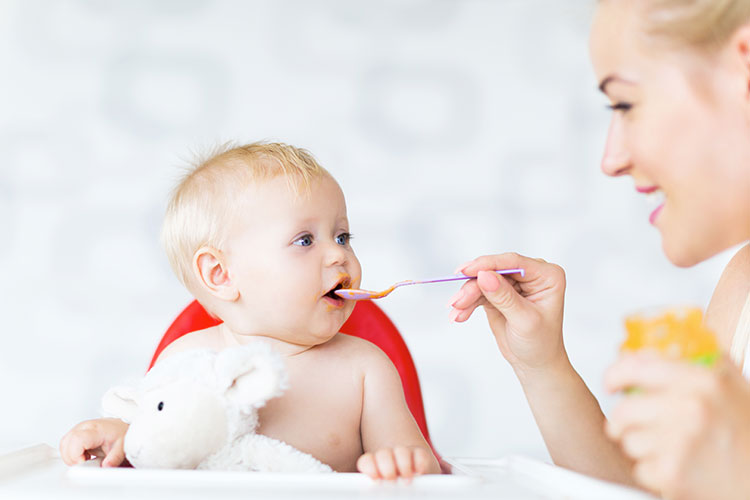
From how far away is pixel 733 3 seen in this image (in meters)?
0.85

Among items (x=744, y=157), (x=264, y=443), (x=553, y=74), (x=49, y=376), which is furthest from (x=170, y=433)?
(x=553, y=74)

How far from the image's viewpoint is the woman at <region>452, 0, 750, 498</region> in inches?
24.9

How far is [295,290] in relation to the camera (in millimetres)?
1213

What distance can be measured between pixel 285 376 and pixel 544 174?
7.12ft

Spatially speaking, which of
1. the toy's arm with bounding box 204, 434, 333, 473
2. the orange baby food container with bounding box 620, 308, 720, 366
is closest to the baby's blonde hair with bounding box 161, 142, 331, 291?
the toy's arm with bounding box 204, 434, 333, 473

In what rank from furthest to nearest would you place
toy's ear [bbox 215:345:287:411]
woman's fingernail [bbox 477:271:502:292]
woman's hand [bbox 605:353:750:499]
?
1. woman's fingernail [bbox 477:271:502:292]
2. toy's ear [bbox 215:345:287:411]
3. woman's hand [bbox 605:353:750:499]

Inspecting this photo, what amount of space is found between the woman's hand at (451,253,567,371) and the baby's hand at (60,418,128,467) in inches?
18.6

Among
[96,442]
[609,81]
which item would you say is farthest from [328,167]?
[609,81]

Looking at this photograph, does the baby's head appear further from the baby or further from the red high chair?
the red high chair

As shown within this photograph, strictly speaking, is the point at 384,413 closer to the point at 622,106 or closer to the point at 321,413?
the point at 321,413

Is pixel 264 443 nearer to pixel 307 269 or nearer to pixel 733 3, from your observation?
pixel 307 269

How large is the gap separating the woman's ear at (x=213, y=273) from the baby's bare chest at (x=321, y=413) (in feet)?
0.47

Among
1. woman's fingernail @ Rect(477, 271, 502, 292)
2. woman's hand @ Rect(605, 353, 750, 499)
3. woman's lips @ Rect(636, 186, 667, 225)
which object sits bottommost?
woman's hand @ Rect(605, 353, 750, 499)

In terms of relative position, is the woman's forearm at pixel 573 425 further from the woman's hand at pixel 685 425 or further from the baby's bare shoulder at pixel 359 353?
the woman's hand at pixel 685 425
